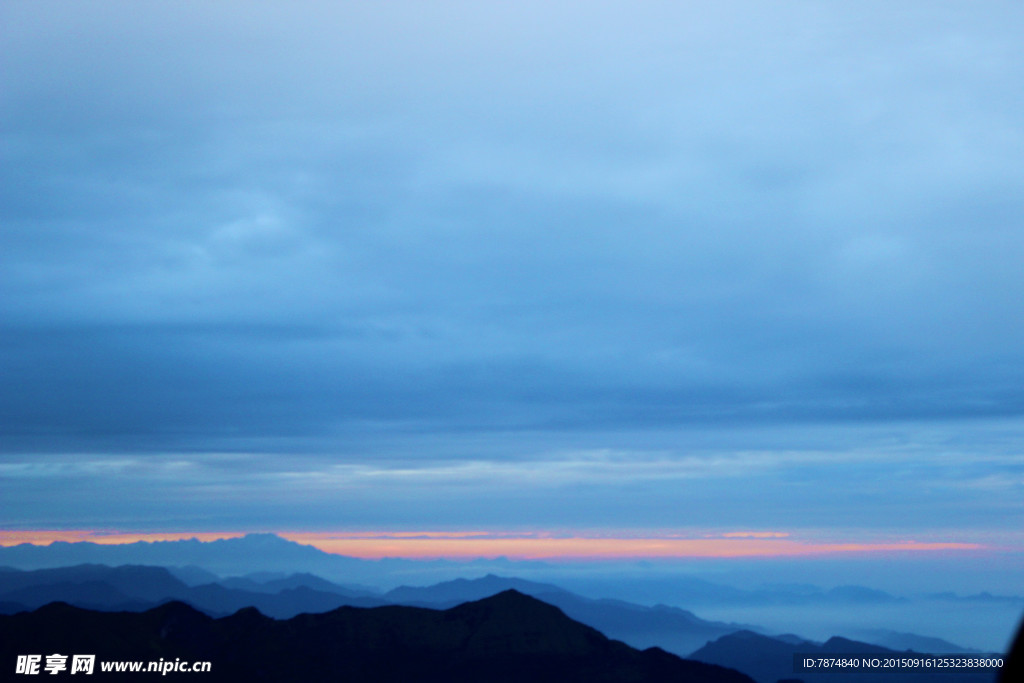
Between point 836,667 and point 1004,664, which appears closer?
point 1004,664

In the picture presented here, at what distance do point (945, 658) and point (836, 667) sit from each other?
32.0 metres

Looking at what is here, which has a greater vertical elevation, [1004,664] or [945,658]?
[1004,664]

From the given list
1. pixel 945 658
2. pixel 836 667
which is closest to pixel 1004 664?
pixel 945 658

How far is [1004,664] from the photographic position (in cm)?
1786

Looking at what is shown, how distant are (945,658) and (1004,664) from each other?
174259 mm

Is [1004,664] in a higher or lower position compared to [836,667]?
higher

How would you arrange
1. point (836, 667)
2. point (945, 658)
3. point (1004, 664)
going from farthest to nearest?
point (836, 667) → point (945, 658) → point (1004, 664)

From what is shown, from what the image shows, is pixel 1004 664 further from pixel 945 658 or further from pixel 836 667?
pixel 836 667

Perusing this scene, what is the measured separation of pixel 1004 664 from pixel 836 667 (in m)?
199

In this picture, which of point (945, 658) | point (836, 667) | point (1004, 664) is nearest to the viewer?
point (1004, 664)

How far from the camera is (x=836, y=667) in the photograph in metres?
196

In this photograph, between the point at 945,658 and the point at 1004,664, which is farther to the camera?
the point at 945,658

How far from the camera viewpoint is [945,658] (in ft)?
553
